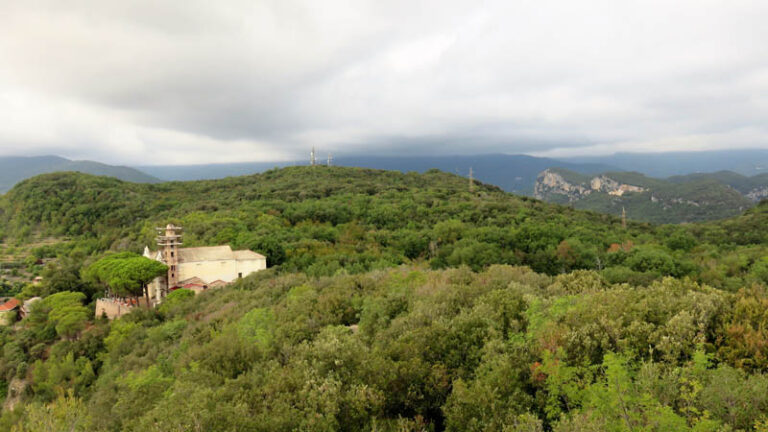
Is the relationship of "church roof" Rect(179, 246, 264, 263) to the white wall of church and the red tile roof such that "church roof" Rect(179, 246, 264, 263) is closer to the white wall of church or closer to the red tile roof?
the white wall of church

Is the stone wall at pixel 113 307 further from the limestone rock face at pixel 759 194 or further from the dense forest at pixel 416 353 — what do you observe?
the limestone rock face at pixel 759 194

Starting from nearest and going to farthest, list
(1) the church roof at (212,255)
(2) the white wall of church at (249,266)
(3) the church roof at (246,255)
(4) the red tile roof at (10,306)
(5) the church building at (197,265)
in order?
(5) the church building at (197,265) → (1) the church roof at (212,255) → (2) the white wall of church at (249,266) → (3) the church roof at (246,255) → (4) the red tile roof at (10,306)

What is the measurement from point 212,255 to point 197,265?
1486 mm

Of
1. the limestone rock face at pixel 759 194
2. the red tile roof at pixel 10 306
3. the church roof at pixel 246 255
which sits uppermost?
the church roof at pixel 246 255

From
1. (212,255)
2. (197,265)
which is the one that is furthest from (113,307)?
(212,255)

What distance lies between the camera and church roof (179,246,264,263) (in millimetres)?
31922

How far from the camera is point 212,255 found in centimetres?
3253

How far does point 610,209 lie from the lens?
17538 centimetres

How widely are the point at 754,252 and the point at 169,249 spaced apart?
57.3m

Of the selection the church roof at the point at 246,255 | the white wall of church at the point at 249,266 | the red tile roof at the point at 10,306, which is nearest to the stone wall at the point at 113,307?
the white wall of church at the point at 249,266

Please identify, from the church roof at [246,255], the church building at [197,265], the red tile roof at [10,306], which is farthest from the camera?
the red tile roof at [10,306]

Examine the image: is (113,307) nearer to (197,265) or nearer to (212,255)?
(197,265)

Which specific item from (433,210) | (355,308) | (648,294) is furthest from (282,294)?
(433,210)

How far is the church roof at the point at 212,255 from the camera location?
31.9 m
